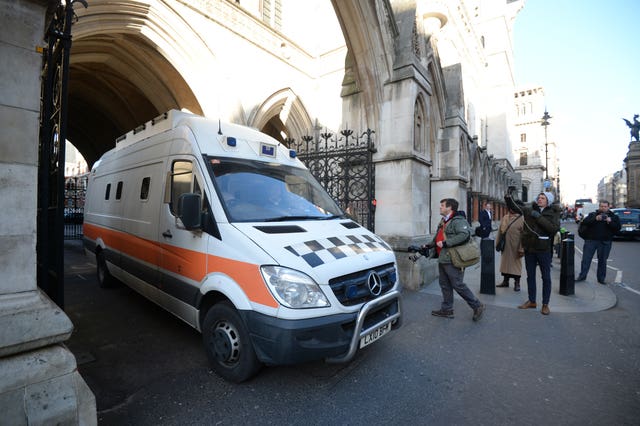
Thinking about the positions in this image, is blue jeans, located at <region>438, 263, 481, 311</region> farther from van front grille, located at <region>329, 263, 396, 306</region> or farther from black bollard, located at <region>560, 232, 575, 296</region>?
black bollard, located at <region>560, 232, 575, 296</region>

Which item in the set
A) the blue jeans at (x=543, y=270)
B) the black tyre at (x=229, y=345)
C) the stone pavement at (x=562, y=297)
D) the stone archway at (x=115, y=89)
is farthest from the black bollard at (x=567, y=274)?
the stone archway at (x=115, y=89)

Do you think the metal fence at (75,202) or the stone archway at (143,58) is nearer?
the stone archway at (143,58)

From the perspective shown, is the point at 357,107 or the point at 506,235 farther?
the point at 357,107

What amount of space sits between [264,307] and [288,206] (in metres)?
1.28

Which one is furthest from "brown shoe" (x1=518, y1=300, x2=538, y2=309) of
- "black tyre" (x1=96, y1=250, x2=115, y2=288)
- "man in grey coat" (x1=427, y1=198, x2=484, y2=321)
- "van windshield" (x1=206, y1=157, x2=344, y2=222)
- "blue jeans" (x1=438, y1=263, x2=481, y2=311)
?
"black tyre" (x1=96, y1=250, x2=115, y2=288)

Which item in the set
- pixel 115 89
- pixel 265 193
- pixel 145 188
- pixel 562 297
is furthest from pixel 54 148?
pixel 115 89

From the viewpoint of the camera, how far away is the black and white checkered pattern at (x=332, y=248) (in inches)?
104

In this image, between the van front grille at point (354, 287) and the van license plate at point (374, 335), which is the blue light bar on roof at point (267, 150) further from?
the van license plate at point (374, 335)

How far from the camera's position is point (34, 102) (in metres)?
1.96

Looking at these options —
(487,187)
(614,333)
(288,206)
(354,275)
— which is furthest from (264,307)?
(487,187)

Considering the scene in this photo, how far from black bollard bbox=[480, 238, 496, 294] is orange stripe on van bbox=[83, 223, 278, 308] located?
5.08 m

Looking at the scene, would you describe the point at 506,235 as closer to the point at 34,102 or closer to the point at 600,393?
the point at 600,393

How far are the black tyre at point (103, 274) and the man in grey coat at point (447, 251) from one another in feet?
19.0

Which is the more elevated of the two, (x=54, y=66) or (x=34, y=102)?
(x=54, y=66)
